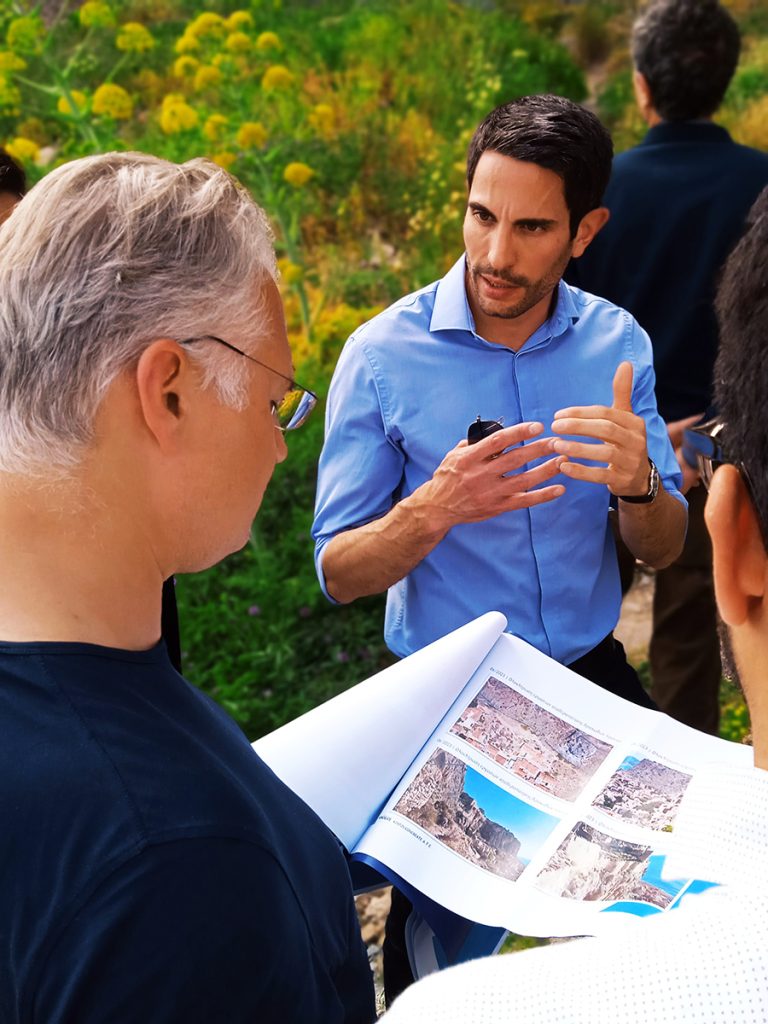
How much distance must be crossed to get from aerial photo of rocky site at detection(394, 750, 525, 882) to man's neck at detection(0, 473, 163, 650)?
2.18 ft

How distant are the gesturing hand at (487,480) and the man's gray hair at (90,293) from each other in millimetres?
Result: 768

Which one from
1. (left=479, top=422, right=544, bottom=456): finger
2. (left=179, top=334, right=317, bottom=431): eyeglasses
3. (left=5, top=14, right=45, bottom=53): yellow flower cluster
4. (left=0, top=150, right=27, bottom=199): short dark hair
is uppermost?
(left=5, top=14, right=45, bottom=53): yellow flower cluster

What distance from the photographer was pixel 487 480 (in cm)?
174

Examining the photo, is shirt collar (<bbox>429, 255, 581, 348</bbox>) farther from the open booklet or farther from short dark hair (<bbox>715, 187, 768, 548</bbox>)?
short dark hair (<bbox>715, 187, 768, 548</bbox>)

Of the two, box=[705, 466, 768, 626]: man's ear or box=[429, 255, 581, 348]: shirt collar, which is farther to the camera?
box=[429, 255, 581, 348]: shirt collar

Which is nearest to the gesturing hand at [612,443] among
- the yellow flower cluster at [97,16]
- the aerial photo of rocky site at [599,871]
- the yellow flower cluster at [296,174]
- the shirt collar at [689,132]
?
the aerial photo of rocky site at [599,871]

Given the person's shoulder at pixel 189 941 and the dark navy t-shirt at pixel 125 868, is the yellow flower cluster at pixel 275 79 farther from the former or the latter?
the person's shoulder at pixel 189 941

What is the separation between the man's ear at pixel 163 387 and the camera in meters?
0.95

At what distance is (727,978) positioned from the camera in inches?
23.5

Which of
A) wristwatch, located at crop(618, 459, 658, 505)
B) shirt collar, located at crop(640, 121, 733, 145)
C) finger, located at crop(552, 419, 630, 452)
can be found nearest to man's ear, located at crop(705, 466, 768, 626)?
finger, located at crop(552, 419, 630, 452)

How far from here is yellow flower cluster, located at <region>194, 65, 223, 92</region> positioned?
3.67 meters

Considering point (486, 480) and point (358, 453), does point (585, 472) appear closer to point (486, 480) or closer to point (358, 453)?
point (486, 480)

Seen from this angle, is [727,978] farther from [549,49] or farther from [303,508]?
[549,49]

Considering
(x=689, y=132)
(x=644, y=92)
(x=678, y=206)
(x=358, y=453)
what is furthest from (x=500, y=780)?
(x=644, y=92)
